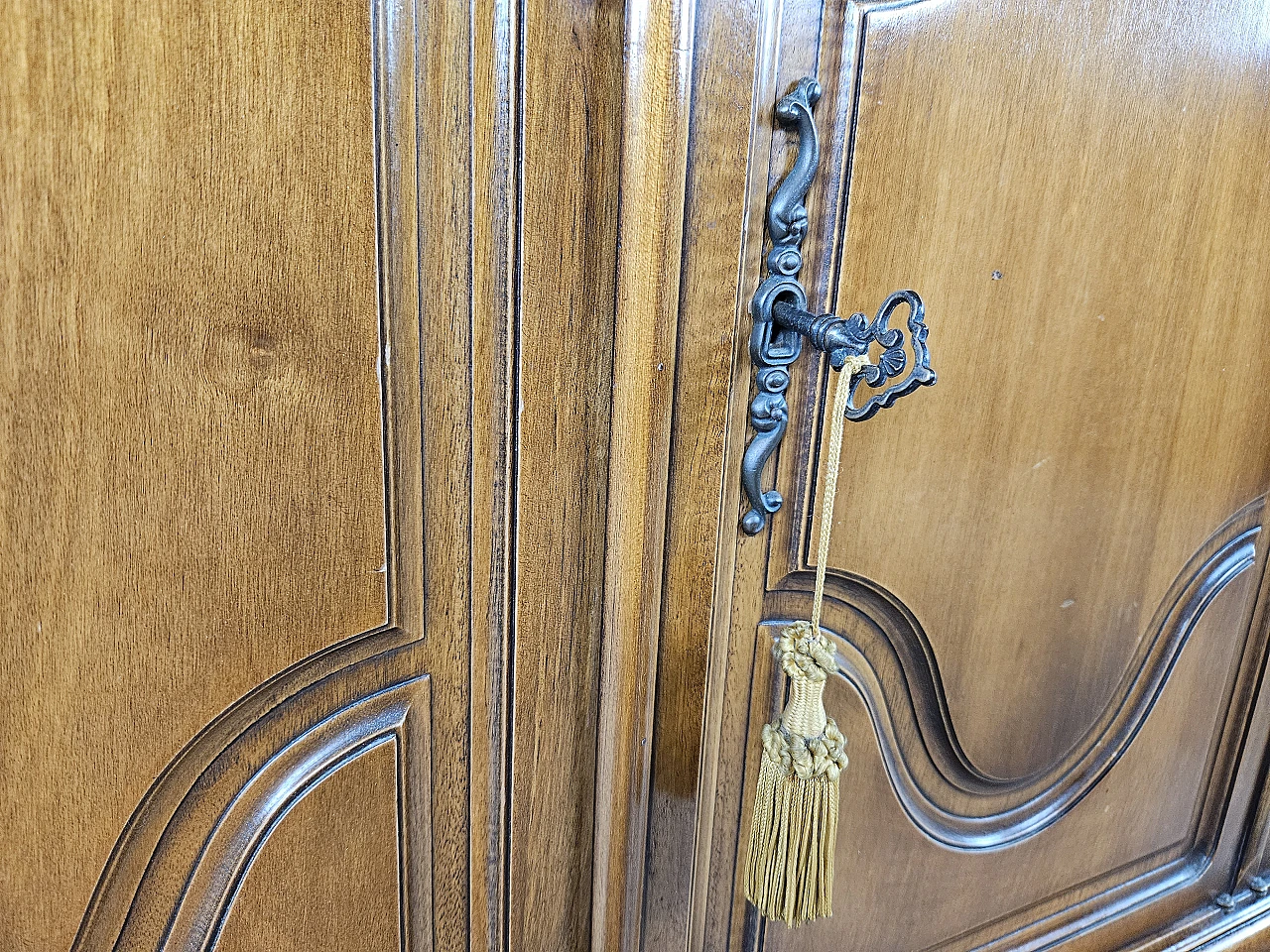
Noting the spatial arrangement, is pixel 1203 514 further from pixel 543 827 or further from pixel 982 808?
pixel 543 827

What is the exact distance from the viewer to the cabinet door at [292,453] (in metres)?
0.30

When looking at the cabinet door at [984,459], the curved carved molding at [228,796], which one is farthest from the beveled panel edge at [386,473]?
the cabinet door at [984,459]

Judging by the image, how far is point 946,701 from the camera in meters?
0.53

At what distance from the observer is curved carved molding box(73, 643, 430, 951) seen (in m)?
0.36

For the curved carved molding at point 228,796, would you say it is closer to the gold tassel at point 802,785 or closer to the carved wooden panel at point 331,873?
the carved wooden panel at point 331,873

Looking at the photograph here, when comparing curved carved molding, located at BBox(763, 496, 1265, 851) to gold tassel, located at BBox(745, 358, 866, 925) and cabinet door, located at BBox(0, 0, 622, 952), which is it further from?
cabinet door, located at BBox(0, 0, 622, 952)

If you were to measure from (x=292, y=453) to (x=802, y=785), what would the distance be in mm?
287

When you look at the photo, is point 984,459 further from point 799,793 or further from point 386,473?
point 386,473

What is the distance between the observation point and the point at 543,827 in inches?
18.1

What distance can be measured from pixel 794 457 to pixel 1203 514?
346 mm

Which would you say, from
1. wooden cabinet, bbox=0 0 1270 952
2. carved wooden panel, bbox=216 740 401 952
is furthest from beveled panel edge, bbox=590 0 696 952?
carved wooden panel, bbox=216 740 401 952

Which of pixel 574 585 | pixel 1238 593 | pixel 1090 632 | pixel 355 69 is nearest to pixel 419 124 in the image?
pixel 355 69

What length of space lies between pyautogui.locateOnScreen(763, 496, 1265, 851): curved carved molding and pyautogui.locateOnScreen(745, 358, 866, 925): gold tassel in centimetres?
5

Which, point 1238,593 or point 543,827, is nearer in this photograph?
point 543,827
